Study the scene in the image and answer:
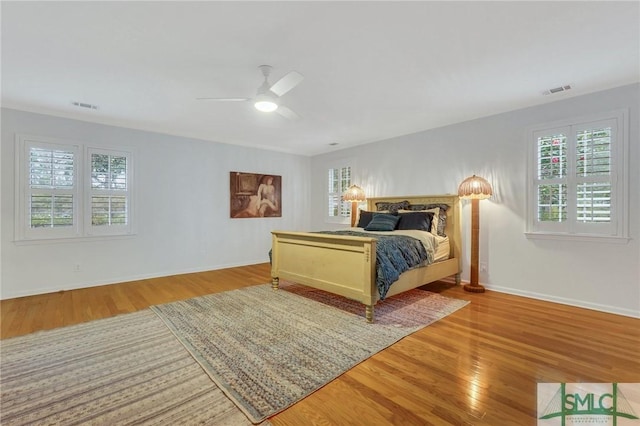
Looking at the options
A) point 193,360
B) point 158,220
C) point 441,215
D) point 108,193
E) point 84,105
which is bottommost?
point 193,360

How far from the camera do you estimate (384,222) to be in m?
4.43

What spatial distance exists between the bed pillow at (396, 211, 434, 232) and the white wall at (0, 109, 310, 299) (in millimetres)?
3088

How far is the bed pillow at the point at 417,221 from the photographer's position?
423cm

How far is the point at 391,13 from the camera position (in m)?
1.99

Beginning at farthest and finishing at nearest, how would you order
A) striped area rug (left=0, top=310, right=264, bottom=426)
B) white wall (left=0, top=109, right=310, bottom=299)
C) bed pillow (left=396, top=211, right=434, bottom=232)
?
→ bed pillow (left=396, top=211, right=434, bottom=232), white wall (left=0, top=109, right=310, bottom=299), striped area rug (left=0, top=310, right=264, bottom=426)

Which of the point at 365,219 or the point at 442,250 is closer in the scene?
the point at 442,250

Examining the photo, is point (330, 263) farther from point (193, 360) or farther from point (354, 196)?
point (354, 196)

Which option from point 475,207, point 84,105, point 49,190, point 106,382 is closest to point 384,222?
point 475,207

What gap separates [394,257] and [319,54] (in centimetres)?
217

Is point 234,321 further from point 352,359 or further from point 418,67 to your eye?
point 418,67

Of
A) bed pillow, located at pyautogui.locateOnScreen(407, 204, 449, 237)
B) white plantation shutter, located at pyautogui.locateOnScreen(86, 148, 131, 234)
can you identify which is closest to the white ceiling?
white plantation shutter, located at pyautogui.locateOnScreen(86, 148, 131, 234)

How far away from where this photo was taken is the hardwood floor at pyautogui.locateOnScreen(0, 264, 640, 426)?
1.66m

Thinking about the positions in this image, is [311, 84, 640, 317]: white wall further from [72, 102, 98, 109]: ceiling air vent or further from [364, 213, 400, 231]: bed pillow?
[72, 102, 98, 109]: ceiling air vent

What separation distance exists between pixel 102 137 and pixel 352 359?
4.77 m
